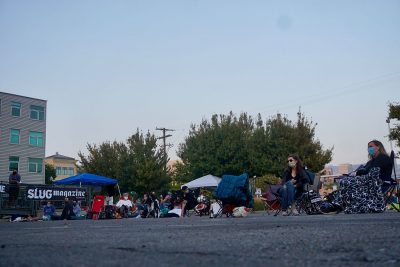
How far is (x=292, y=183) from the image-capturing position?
9.34 m

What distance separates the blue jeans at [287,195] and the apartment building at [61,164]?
8646 centimetres

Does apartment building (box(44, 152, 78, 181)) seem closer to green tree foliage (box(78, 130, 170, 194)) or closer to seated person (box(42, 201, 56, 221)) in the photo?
green tree foliage (box(78, 130, 170, 194))

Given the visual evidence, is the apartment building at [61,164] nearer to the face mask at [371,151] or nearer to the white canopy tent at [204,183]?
the white canopy tent at [204,183]

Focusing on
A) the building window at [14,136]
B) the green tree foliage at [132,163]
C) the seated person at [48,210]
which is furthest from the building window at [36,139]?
the seated person at [48,210]

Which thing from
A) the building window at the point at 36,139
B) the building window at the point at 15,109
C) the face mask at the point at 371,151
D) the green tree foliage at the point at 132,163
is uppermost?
the building window at the point at 15,109

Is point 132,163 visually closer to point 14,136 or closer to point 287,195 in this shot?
point 14,136

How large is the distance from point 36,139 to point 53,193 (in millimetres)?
34848

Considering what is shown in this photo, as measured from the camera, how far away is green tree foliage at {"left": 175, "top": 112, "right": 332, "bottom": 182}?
3859 cm

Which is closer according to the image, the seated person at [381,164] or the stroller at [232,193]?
the seated person at [381,164]

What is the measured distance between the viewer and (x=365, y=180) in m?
8.76

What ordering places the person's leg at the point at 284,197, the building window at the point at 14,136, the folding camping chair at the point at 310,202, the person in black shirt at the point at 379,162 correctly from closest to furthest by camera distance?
the person in black shirt at the point at 379,162
the person's leg at the point at 284,197
the folding camping chair at the point at 310,202
the building window at the point at 14,136

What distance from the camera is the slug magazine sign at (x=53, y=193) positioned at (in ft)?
55.4

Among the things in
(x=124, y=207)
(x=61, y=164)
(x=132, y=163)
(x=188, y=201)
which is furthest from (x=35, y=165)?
(x=61, y=164)

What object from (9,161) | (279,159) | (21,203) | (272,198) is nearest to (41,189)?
(21,203)
